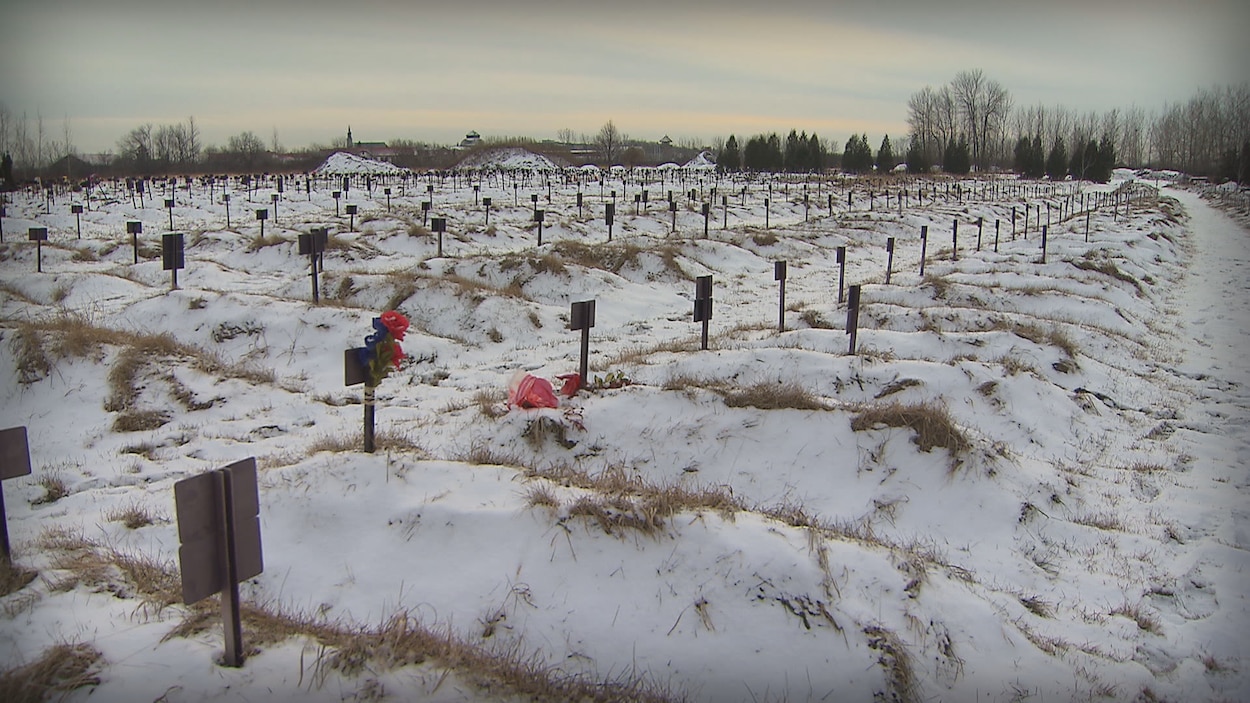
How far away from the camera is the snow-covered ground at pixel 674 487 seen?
3.90 meters

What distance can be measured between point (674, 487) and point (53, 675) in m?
3.91

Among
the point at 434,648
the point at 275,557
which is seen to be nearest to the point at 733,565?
the point at 434,648

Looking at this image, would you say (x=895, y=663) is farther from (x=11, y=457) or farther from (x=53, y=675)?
(x=11, y=457)

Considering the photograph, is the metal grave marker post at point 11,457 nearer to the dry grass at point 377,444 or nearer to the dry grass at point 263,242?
the dry grass at point 377,444

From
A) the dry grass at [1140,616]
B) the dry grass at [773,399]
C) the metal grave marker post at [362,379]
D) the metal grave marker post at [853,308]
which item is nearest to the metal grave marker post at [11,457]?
the metal grave marker post at [362,379]

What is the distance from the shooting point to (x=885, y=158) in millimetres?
66000

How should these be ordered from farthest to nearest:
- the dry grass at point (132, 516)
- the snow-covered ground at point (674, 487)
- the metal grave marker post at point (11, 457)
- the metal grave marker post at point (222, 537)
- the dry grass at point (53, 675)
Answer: the dry grass at point (132, 516)
the metal grave marker post at point (11, 457)
the snow-covered ground at point (674, 487)
the metal grave marker post at point (222, 537)
the dry grass at point (53, 675)

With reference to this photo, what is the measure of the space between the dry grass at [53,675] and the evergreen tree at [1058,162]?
2952 inches

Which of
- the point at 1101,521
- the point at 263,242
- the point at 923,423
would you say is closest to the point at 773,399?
the point at 923,423

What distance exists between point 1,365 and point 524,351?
257 inches

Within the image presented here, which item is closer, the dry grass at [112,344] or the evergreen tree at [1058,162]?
the dry grass at [112,344]

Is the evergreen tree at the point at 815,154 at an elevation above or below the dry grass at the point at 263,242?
above

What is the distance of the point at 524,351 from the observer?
12297 millimetres

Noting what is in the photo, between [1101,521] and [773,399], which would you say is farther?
[773,399]
